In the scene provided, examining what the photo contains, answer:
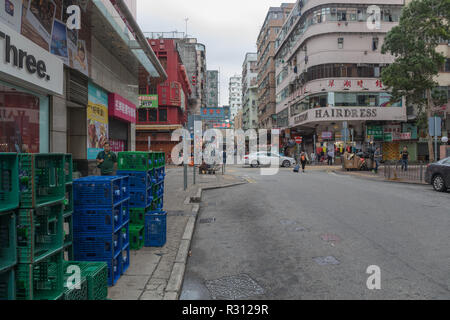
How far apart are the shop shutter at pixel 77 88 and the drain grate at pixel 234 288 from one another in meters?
8.55

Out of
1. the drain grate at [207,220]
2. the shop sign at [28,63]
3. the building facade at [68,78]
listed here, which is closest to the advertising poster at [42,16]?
the building facade at [68,78]

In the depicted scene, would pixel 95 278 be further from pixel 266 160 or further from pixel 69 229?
pixel 266 160

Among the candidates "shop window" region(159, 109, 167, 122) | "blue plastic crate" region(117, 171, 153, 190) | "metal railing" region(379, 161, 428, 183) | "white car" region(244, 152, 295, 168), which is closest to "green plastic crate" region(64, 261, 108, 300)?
"blue plastic crate" region(117, 171, 153, 190)

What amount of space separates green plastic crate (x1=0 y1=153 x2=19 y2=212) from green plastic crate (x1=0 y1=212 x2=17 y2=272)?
112 millimetres

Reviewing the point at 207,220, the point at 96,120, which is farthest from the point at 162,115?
the point at 207,220

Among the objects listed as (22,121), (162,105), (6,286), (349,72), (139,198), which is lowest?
(6,286)

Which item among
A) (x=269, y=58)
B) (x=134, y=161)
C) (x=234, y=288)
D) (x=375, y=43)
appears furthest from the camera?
(x=269, y=58)

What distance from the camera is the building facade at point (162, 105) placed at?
40094 mm

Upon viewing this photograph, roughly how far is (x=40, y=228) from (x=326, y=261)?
12.9 feet

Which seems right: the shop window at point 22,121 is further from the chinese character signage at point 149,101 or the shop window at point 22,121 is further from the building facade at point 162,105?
the chinese character signage at point 149,101

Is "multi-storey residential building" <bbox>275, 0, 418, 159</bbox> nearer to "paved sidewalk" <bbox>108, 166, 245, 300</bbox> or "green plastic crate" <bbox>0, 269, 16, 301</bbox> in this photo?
"paved sidewalk" <bbox>108, 166, 245, 300</bbox>

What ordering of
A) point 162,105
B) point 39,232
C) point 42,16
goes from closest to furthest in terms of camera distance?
point 39,232
point 42,16
point 162,105

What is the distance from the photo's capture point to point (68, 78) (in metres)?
10.4
